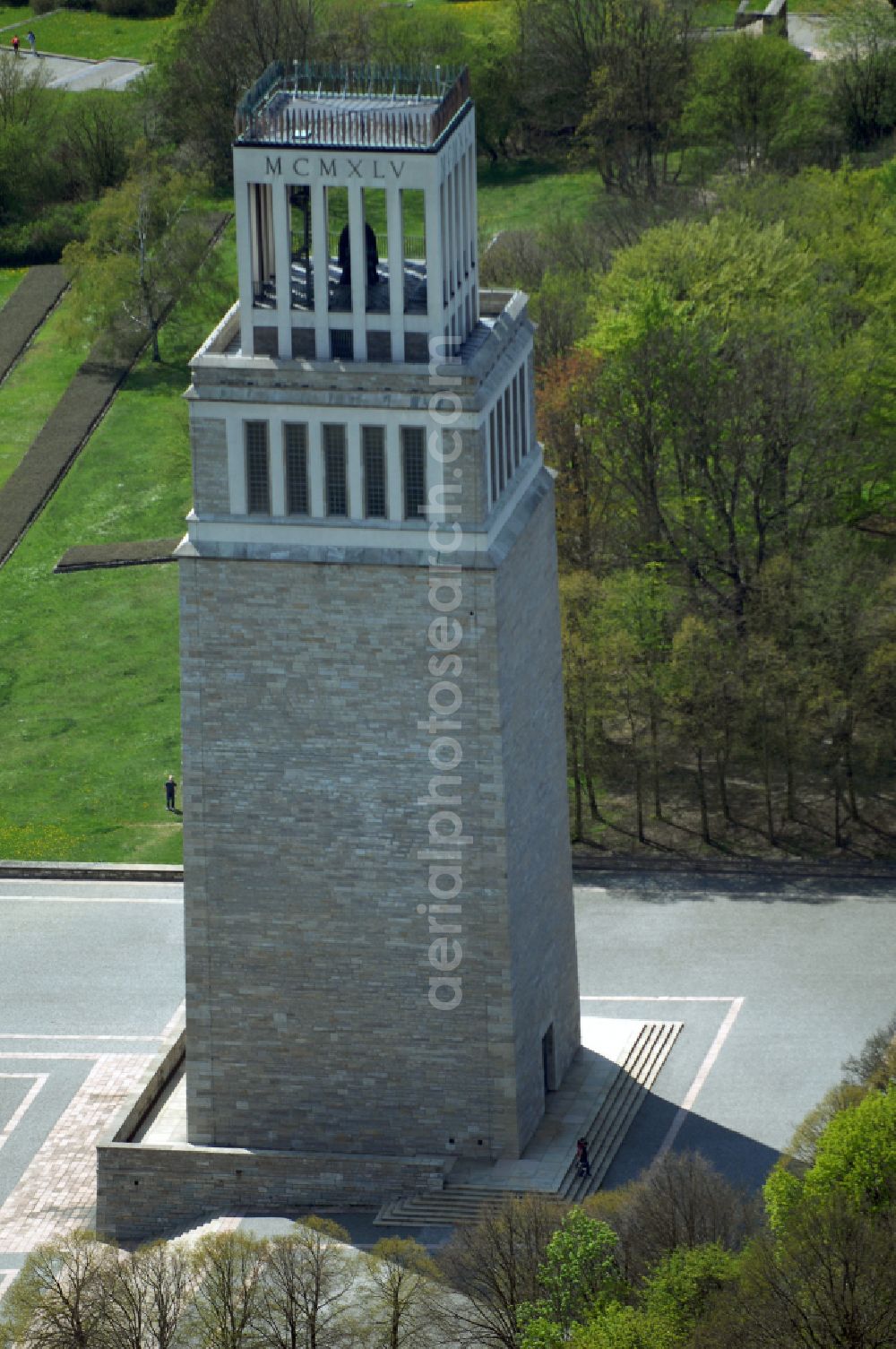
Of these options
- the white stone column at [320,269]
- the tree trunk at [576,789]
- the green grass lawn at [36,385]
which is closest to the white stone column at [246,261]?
the white stone column at [320,269]

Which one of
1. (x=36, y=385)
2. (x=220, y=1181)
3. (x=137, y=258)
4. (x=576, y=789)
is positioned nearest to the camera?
(x=220, y=1181)

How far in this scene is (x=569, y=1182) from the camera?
85.4 m

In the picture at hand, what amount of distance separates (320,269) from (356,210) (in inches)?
71.4

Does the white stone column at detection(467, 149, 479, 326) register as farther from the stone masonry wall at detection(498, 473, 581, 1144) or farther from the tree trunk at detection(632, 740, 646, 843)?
the tree trunk at detection(632, 740, 646, 843)

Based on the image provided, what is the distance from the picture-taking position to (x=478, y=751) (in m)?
82.9

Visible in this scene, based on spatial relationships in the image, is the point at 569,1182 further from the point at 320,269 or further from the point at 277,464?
the point at 320,269

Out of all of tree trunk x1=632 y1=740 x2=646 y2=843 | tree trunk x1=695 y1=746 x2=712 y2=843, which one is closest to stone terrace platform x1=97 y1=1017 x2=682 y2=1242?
tree trunk x1=695 y1=746 x2=712 y2=843

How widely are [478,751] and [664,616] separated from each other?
1082 inches

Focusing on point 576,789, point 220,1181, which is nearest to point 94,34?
point 576,789

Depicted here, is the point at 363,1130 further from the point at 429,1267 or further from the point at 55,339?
the point at 55,339

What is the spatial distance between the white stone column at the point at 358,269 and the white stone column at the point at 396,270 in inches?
23.4

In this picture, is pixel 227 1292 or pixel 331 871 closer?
pixel 227 1292

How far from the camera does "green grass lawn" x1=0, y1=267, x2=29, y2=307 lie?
154 meters

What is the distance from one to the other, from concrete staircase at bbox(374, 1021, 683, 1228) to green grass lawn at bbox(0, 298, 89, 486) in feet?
174
